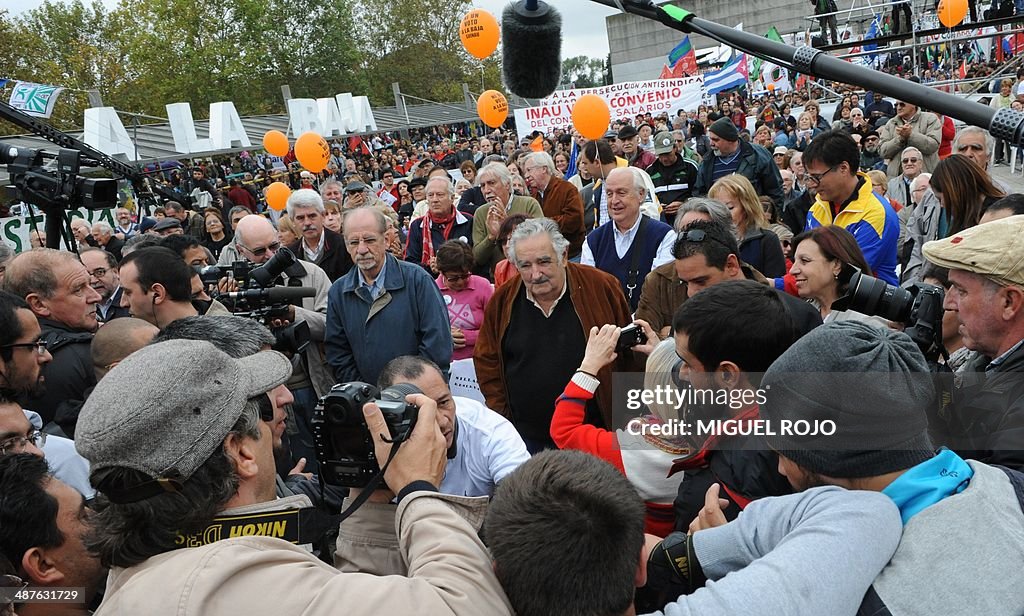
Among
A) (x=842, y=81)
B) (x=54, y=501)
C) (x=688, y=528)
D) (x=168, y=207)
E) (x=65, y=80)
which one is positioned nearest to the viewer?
(x=842, y=81)

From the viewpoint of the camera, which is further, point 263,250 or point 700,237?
point 263,250

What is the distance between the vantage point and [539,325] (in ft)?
11.8

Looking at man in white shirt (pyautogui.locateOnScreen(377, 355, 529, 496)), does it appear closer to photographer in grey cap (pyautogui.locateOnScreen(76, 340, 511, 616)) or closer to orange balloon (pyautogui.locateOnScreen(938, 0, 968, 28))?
photographer in grey cap (pyautogui.locateOnScreen(76, 340, 511, 616))

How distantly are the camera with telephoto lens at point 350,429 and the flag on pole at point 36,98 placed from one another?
10.8 meters

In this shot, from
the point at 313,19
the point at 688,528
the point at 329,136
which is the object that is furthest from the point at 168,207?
Answer: the point at 313,19

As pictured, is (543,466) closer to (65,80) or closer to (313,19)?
(65,80)

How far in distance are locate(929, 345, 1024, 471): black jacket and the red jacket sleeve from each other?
33.8 inches

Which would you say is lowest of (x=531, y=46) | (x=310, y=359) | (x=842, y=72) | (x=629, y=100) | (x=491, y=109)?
(x=310, y=359)

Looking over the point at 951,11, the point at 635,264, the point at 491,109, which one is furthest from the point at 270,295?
the point at 951,11

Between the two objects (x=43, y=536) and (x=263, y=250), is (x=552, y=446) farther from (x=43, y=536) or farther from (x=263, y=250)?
(x=263, y=250)

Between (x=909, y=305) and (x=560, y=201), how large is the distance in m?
4.48

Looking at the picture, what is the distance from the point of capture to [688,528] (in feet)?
5.97

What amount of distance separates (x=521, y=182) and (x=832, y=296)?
5294 mm

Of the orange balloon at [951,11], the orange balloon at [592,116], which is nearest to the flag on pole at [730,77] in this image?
the orange balloon at [951,11]
